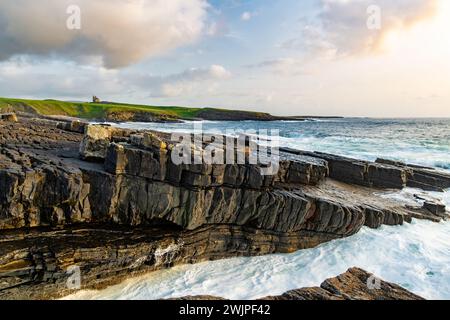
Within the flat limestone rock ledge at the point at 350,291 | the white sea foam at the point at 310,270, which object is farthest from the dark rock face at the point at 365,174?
the flat limestone rock ledge at the point at 350,291

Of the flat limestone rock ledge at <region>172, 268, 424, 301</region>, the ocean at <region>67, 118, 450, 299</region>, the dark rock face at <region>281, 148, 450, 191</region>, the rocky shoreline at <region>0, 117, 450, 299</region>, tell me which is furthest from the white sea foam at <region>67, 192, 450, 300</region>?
the dark rock face at <region>281, 148, 450, 191</region>

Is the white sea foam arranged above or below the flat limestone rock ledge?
below

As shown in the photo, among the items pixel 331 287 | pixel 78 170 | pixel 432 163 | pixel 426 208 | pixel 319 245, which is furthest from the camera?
pixel 432 163

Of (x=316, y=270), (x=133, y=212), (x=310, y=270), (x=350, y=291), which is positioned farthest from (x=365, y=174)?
(x=350, y=291)

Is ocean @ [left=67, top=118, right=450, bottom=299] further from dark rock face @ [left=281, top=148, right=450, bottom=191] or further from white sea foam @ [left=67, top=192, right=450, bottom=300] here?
dark rock face @ [left=281, top=148, right=450, bottom=191]

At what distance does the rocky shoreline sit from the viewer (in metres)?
10.9

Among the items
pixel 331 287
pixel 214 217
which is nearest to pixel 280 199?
pixel 214 217

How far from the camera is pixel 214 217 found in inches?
563

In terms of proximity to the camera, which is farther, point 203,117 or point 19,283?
point 203,117

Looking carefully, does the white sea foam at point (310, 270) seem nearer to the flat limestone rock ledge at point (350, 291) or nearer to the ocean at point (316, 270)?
the ocean at point (316, 270)

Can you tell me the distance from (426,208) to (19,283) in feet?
71.3

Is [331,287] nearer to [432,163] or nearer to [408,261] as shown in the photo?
[408,261]

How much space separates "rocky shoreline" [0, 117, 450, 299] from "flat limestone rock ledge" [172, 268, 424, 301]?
702cm

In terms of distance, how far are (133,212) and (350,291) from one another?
29.1 feet
